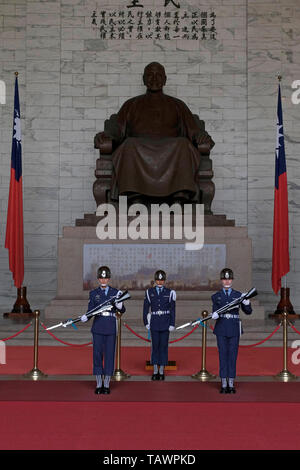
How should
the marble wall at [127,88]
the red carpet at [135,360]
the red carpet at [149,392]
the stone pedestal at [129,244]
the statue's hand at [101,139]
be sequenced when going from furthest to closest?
the marble wall at [127,88] < the statue's hand at [101,139] < the stone pedestal at [129,244] < the red carpet at [135,360] < the red carpet at [149,392]

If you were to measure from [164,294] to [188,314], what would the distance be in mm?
2562

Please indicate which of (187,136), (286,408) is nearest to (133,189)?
(187,136)

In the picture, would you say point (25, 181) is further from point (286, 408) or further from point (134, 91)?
point (286, 408)

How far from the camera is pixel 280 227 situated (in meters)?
8.98

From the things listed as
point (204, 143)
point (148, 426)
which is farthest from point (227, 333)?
point (204, 143)

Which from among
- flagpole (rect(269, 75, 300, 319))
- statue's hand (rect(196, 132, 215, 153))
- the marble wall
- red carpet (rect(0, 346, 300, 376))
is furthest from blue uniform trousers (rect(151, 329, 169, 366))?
the marble wall

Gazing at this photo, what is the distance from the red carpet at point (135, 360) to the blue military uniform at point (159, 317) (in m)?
0.41

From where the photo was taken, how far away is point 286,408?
12.9 ft

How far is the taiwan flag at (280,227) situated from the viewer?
891 cm

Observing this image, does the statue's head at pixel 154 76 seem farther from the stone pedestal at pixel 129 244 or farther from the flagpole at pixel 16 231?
the stone pedestal at pixel 129 244

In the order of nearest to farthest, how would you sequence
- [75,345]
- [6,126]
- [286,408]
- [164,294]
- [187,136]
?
[286,408] < [164,294] < [75,345] < [187,136] < [6,126]

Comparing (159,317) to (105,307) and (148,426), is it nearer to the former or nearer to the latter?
(105,307)

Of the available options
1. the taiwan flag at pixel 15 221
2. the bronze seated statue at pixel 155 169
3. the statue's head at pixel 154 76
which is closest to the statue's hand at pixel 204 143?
the bronze seated statue at pixel 155 169

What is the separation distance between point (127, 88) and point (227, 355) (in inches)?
286
